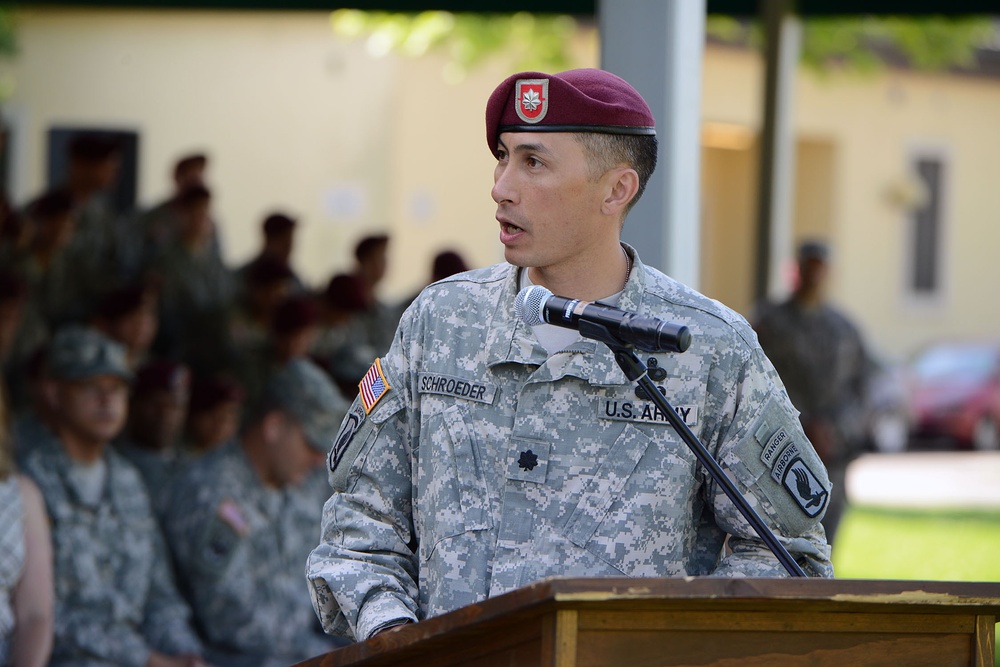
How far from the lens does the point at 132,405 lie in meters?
6.26

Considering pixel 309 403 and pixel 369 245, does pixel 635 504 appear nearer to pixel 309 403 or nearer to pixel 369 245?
pixel 309 403

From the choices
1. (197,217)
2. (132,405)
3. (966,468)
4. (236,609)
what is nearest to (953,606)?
(236,609)

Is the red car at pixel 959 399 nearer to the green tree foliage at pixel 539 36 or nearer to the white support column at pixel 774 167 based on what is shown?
the green tree foliage at pixel 539 36

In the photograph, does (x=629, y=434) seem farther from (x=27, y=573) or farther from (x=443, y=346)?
(x=27, y=573)

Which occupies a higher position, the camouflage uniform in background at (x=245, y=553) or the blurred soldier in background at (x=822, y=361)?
the blurred soldier in background at (x=822, y=361)

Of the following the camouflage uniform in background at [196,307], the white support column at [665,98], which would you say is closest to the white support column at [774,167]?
the camouflage uniform in background at [196,307]

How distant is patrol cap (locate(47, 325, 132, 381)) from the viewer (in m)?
5.29

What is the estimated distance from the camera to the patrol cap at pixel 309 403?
5809mm

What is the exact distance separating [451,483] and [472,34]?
43.2ft

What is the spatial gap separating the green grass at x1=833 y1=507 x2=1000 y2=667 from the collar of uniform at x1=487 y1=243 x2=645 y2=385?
6315mm

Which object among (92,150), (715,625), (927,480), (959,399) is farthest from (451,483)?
(959,399)

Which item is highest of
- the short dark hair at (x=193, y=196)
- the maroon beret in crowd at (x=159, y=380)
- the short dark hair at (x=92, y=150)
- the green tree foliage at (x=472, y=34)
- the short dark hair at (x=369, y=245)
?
the green tree foliage at (x=472, y=34)

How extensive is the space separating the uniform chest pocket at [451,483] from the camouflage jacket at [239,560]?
317cm

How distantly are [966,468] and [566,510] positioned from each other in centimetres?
1645
